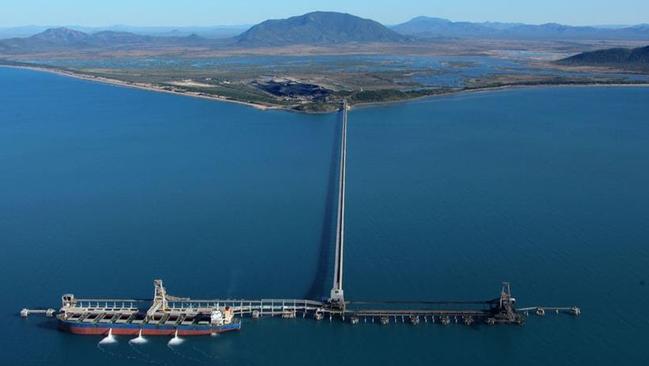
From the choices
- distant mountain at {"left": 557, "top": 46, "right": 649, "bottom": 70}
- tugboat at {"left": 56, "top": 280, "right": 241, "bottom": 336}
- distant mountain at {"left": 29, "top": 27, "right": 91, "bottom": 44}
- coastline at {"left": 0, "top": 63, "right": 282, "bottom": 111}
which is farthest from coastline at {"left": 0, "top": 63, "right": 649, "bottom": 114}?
distant mountain at {"left": 29, "top": 27, "right": 91, "bottom": 44}

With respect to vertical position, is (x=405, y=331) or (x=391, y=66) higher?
(x=391, y=66)

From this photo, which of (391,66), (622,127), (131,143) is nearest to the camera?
(131,143)

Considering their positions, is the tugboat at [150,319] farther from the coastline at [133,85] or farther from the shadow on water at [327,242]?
the coastline at [133,85]

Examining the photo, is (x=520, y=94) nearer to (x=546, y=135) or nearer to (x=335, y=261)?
(x=546, y=135)

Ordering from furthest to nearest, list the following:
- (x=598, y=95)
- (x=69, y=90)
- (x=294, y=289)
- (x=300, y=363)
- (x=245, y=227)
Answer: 1. (x=69, y=90)
2. (x=598, y=95)
3. (x=245, y=227)
4. (x=294, y=289)
5. (x=300, y=363)

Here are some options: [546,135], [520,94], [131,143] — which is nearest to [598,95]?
[520,94]

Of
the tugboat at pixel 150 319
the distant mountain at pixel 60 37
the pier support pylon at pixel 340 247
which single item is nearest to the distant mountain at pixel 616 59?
the pier support pylon at pixel 340 247

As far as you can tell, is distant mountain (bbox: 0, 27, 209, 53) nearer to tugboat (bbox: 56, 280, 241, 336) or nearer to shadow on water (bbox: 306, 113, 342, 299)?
shadow on water (bbox: 306, 113, 342, 299)

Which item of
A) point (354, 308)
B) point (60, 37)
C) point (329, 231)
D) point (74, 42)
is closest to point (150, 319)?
point (354, 308)
